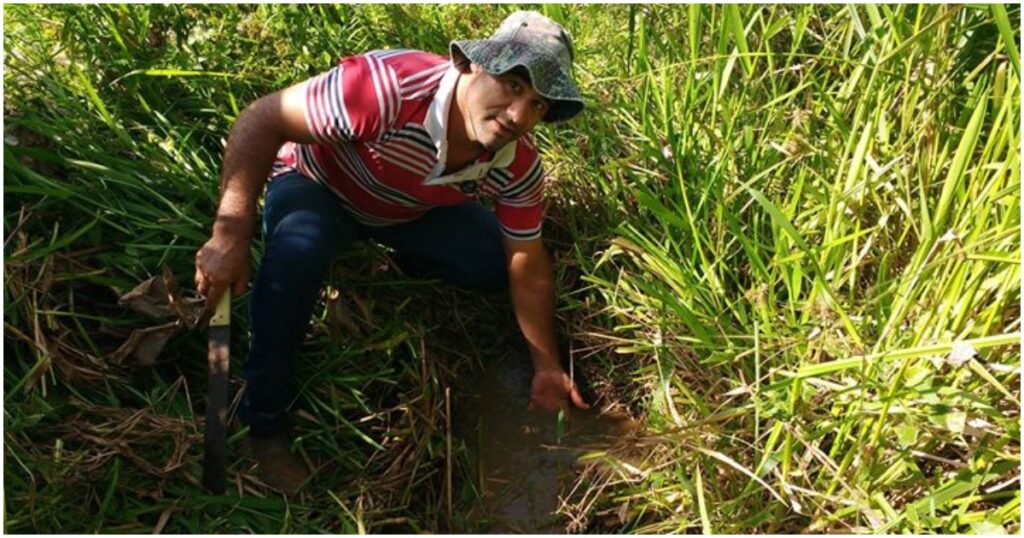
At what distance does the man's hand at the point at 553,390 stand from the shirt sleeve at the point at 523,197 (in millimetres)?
335

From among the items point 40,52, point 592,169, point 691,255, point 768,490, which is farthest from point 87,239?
point 768,490

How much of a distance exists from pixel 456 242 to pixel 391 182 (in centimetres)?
27

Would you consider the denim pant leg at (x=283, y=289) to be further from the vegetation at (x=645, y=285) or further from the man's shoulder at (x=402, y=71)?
the man's shoulder at (x=402, y=71)

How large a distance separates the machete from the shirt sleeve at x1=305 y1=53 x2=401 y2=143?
401mm

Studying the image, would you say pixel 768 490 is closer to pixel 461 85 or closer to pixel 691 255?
pixel 691 255

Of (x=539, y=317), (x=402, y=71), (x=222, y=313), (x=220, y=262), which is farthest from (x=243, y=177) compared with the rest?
(x=539, y=317)

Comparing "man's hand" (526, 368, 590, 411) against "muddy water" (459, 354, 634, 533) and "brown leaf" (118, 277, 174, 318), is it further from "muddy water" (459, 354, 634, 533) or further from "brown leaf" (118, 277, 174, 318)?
"brown leaf" (118, 277, 174, 318)

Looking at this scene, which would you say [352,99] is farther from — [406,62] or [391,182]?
[391,182]

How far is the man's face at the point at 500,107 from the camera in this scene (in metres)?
1.98

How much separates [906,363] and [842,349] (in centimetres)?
25

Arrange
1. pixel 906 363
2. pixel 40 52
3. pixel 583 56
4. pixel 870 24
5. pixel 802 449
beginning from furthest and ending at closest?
pixel 583 56, pixel 40 52, pixel 870 24, pixel 802 449, pixel 906 363

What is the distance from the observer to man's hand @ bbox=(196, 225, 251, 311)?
6.75ft

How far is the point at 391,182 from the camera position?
2.23 metres

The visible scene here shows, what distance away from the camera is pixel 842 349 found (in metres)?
1.93
